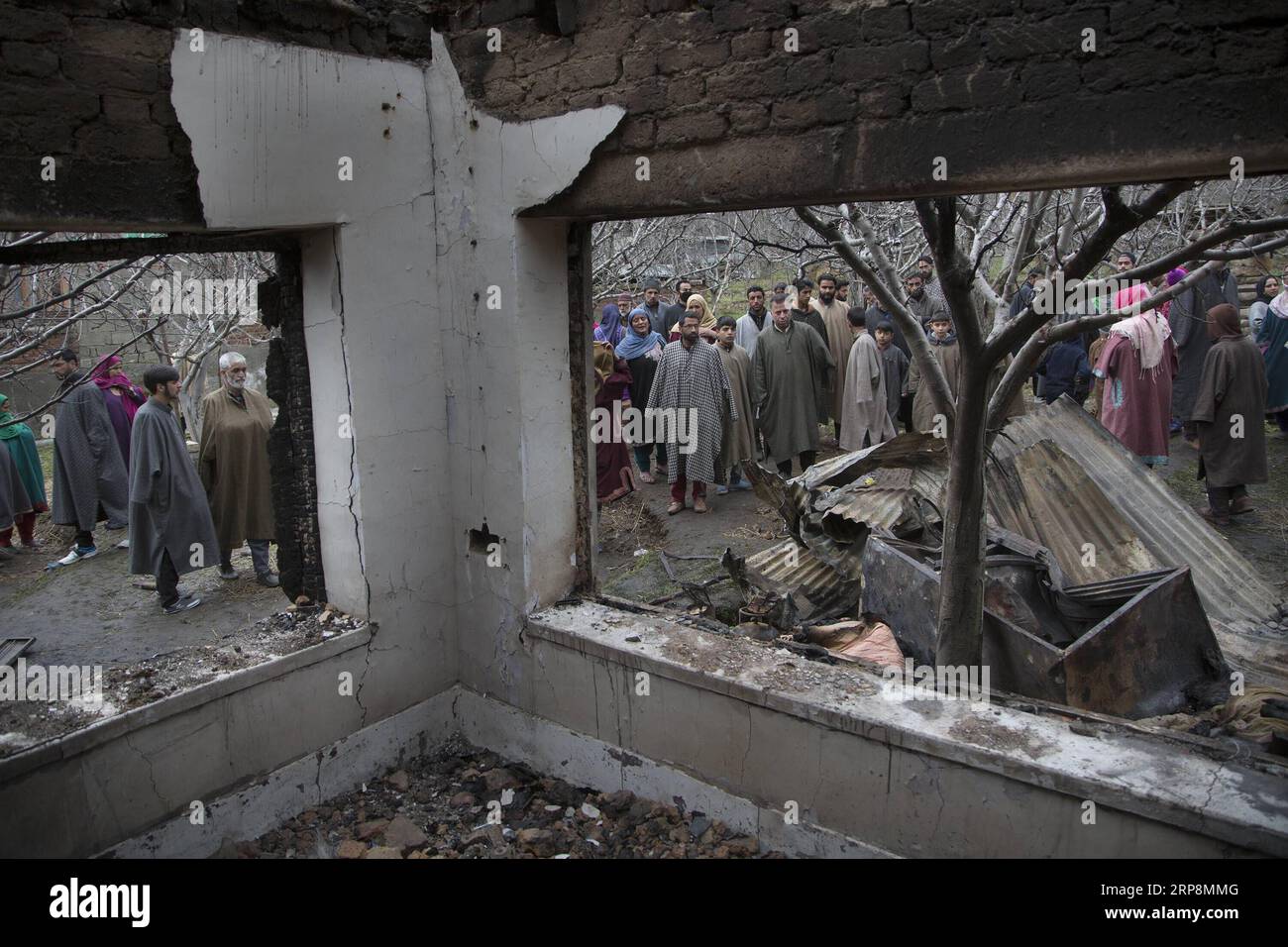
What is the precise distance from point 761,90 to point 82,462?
7854 mm

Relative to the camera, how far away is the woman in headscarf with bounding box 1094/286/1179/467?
918cm

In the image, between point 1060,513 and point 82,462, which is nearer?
point 1060,513

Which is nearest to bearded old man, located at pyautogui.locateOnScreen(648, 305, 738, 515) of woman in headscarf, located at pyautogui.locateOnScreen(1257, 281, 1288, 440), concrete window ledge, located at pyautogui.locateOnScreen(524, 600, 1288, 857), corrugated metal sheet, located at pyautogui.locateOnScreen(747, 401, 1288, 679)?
corrugated metal sheet, located at pyautogui.locateOnScreen(747, 401, 1288, 679)

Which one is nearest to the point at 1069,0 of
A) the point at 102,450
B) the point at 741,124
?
the point at 741,124

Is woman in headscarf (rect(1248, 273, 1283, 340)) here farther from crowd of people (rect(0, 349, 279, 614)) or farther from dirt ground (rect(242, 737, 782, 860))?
crowd of people (rect(0, 349, 279, 614))

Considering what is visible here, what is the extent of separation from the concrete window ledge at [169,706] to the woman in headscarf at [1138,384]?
7902 millimetres

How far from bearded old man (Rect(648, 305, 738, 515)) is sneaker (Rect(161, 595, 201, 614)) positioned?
4416 mm

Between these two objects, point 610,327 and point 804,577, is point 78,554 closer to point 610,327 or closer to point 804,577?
point 610,327

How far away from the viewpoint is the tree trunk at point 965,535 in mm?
3699

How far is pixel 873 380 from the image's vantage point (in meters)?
10.4

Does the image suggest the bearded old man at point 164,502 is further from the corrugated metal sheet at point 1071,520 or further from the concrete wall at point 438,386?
the corrugated metal sheet at point 1071,520

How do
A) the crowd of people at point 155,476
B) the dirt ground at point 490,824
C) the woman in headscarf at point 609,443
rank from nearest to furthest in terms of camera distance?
the dirt ground at point 490,824
the crowd of people at point 155,476
the woman in headscarf at point 609,443

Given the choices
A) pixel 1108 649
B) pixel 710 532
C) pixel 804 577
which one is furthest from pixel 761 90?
pixel 710 532

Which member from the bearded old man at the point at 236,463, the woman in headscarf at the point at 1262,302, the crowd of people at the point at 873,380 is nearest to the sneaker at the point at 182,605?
the bearded old man at the point at 236,463
